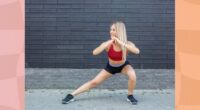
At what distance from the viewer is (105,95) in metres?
7.33

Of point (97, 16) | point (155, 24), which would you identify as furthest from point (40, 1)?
point (155, 24)

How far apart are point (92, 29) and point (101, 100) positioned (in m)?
2.47

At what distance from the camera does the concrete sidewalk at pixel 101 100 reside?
21.6 ft

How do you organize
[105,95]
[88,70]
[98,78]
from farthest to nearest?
1. [88,70]
2. [105,95]
3. [98,78]

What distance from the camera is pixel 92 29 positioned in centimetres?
909

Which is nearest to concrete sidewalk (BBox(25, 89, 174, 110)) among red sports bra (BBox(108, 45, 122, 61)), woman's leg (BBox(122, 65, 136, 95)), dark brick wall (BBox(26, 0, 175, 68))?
woman's leg (BBox(122, 65, 136, 95))

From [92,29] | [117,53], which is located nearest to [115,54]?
[117,53]

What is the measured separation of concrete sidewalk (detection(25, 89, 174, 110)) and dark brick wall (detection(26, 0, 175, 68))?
1.52 meters

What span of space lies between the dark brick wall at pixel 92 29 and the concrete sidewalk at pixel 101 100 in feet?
4.99

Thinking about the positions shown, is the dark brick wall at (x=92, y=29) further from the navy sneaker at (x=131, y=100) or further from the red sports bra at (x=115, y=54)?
the red sports bra at (x=115, y=54)

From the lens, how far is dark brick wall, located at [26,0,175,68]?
9031 mm

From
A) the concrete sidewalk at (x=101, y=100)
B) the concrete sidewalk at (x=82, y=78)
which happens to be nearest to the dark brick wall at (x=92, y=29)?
the concrete sidewalk at (x=82, y=78)
